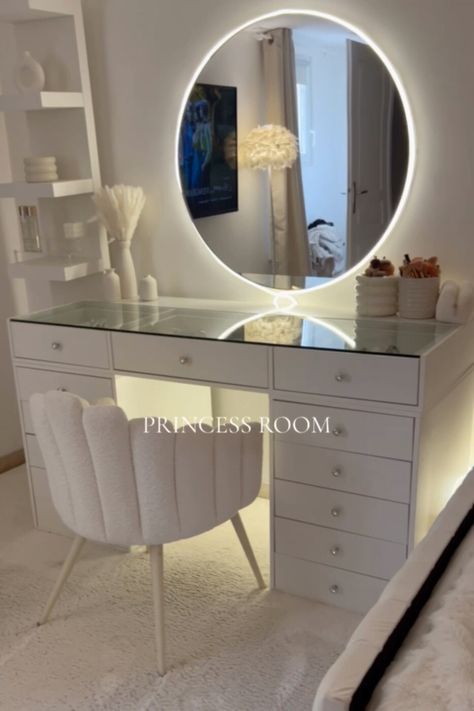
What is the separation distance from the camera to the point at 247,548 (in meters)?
2.12

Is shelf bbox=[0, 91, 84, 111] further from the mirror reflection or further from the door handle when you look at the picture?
the door handle

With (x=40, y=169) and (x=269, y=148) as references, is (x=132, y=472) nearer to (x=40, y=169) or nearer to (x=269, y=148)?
(x=269, y=148)

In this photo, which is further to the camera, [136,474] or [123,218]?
[123,218]

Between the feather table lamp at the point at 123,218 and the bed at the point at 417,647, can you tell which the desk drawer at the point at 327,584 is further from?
the feather table lamp at the point at 123,218

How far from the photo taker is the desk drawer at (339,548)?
1.91m

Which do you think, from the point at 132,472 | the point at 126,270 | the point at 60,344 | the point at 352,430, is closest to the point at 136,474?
the point at 132,472

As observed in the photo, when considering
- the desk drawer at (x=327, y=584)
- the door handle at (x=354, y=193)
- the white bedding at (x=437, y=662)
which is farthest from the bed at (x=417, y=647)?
the door handle at (x=354, y=193)

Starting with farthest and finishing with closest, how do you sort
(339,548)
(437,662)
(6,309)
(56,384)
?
1. (6,309)
2. (56,384)
3. (339,548)
4. (437,662)

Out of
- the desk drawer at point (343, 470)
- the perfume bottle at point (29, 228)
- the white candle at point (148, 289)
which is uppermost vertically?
the perfume bottle at point (29, 228)

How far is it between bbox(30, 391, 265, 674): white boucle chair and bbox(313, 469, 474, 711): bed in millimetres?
731

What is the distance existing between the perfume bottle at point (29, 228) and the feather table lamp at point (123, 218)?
0.35 meters

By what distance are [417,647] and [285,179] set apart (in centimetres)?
165

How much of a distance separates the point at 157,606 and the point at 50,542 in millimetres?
802

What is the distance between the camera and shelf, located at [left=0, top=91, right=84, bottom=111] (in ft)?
7.63
